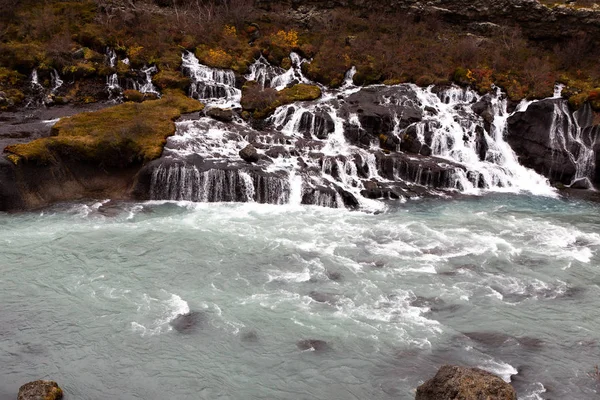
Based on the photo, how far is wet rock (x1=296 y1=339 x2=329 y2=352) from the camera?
14.3 m

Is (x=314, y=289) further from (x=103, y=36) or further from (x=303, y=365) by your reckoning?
(x=103, y=36)

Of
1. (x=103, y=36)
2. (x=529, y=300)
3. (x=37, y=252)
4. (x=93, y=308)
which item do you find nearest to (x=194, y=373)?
(x=93, y=308)

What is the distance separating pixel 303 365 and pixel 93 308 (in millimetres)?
7064

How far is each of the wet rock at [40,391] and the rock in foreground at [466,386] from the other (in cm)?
864

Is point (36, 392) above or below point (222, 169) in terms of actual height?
below

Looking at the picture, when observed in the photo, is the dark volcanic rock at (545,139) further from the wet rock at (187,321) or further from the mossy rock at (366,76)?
the wet rock at (187,321)

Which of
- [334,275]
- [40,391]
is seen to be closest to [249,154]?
[334,275]

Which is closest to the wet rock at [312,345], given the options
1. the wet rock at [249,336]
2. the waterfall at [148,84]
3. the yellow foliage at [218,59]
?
the wet rock at [249,336]

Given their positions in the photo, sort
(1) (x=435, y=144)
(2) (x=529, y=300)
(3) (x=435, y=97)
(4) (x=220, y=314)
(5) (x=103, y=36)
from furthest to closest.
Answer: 1. (5) (x=103, y=36)
2. (3) (x=435, y=97)
3. (1) (x=435, y=144)
4. (2) (x=529, y=300)
5. (4) (x=220, y=314)

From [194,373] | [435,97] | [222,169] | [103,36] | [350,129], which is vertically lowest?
[194,373]

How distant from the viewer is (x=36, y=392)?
11875 mm

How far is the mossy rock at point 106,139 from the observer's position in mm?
25734

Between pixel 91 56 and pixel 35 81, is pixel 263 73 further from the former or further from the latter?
pixel 35 81

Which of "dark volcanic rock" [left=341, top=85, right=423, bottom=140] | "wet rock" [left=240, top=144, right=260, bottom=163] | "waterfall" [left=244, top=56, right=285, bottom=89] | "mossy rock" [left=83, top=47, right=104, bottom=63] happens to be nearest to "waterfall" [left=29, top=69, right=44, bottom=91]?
"mossy rock" [left=83, top=47, right=104, bottom=63]
